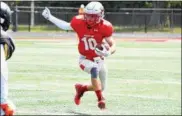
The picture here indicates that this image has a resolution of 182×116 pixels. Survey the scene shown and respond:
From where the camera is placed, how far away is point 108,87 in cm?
1045

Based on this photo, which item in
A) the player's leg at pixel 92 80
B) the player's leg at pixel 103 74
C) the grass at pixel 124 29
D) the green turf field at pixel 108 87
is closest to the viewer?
the player's leg at pixel 92 80

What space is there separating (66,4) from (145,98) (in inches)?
1687

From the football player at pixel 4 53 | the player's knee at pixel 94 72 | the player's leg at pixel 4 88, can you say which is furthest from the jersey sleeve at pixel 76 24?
the player's leg at pixel 4 88

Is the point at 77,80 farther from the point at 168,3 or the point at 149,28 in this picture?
the point at 168,3

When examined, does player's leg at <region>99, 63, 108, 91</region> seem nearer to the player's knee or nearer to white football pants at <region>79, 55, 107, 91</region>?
white football pants at <region>79, 55, 107, 91</region>

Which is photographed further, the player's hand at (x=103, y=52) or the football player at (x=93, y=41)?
the football player at (x=93, y=41)

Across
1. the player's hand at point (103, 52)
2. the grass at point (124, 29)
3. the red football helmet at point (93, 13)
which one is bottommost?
the grass at point (124, 29)

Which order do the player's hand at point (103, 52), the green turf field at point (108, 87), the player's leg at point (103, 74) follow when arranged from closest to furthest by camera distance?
the player's hand at point (103, 52) → the green turf field at point (108, 87) → the player's leg at point (103, 74)

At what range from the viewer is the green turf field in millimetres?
8016

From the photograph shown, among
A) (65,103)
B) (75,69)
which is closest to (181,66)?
(75,69)

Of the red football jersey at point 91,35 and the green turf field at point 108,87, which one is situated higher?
the red football jersey at point 91,35

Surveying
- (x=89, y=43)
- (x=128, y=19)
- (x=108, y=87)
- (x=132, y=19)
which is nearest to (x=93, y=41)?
(x=89, y=43)

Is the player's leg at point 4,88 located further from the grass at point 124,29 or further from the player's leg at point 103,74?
the grass at point 124,29

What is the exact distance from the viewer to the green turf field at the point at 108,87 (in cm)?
802
